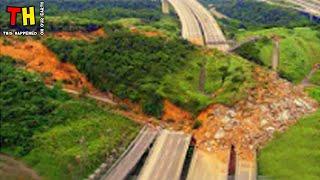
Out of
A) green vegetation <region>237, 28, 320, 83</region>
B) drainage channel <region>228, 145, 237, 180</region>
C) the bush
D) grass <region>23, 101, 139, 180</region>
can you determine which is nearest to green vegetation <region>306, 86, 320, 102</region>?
green vegetation <region>237, 28, 320, 83</region>

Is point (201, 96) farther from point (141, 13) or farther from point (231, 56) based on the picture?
point (141, 13)

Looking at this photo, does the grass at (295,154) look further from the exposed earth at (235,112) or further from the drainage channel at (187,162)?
the drainage channel at (187,162)

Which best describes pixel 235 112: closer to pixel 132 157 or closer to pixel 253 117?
pixel 253 117

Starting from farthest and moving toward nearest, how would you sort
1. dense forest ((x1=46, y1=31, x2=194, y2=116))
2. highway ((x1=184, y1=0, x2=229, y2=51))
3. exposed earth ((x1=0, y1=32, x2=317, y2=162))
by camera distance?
highway ((x1=184, y1=0, x2=229, y2=51))
dense forest ((x1=46, y1=31, x2=194, y2=116))
exposed earth ((x1=0, y1=32, x2=317, y2=162))

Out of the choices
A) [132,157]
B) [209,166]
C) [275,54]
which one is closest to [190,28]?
[275,54]

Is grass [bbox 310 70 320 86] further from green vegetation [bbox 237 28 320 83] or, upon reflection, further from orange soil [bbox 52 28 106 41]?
orange soil [bbox 52 28 106 41]

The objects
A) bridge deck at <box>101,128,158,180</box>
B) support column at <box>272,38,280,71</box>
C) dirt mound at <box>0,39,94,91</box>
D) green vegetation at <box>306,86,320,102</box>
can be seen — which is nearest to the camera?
bridge deck at <box>101,128,158,180</box>
